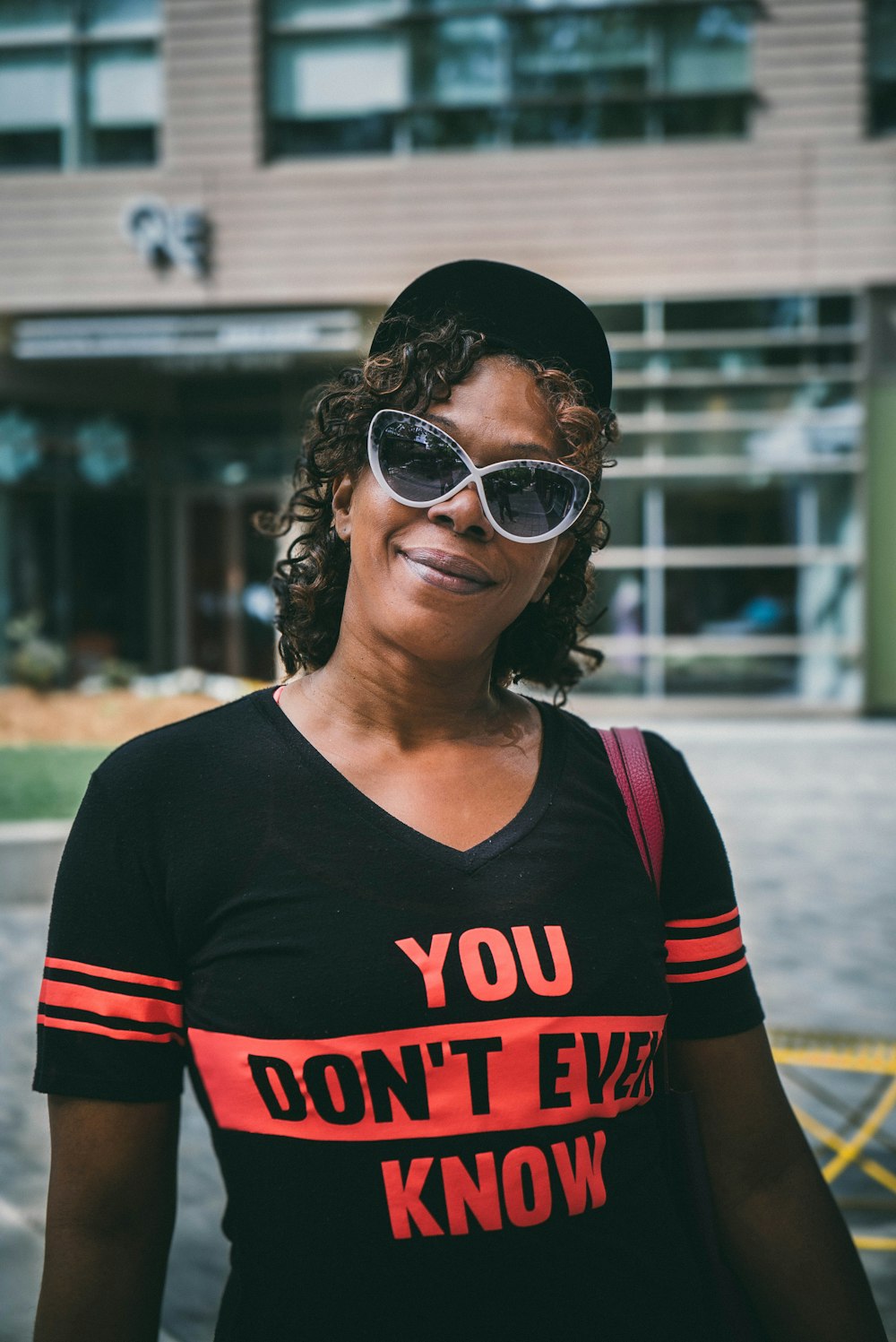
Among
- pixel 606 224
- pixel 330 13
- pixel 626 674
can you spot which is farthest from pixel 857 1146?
pixel 330 13

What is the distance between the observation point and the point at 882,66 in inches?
573

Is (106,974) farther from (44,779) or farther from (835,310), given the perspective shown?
(835,310)

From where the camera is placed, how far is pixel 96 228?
15.5 m

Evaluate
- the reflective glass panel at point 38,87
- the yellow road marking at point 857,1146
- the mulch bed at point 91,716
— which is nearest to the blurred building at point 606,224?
the reflective glass panel at point 38,87

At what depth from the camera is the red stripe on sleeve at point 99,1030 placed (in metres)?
1.46

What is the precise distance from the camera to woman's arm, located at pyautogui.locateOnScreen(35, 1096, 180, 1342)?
148cm

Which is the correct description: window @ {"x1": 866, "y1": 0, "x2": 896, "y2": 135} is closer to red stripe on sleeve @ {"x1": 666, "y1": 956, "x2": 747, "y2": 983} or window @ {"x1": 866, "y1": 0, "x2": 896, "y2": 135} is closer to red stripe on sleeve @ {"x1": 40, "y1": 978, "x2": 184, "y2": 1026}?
red stripe on sleeve @ {"x1": 666, "y1": 956, "x2": 747, "y2": 983}

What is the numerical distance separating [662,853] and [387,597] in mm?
463

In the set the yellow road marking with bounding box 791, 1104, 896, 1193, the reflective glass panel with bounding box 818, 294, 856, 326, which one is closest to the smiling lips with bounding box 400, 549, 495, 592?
the yellow road marking with bounding box 791, 1104, 896, 1193

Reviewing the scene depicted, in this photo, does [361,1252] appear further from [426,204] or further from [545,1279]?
[426,204]

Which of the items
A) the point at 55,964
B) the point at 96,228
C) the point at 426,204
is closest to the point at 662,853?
the point at 55,964

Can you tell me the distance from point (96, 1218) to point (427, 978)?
46 cm

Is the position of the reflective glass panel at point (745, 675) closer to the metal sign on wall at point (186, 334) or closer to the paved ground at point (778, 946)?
the paved ground at point (778, 946)

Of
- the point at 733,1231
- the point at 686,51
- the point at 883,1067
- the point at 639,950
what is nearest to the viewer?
the point at 639,950
